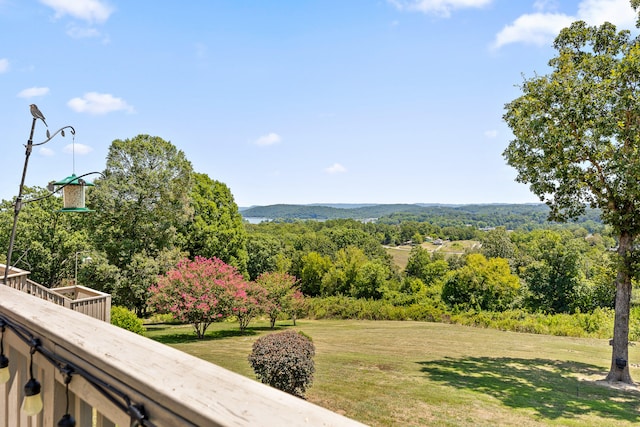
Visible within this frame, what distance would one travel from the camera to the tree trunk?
8516 millimetres

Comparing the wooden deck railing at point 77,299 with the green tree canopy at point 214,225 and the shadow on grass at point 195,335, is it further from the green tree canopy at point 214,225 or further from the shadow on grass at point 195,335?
the green tree canopy at point 214,225

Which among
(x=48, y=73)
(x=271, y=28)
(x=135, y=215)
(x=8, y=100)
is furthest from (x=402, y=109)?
(x=8, y=100)

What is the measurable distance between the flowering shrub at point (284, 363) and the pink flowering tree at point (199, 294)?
626 centimetres

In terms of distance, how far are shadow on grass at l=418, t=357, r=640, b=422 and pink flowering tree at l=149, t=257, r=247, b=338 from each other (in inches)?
251

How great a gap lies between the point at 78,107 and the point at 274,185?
1470 inches

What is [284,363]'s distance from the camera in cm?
624

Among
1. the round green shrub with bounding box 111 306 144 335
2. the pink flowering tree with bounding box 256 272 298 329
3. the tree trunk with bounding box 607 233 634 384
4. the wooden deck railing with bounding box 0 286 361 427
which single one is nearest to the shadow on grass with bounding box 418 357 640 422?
the tree trunk with bounding box 607 233 634 384

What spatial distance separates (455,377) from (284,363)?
14.1ft

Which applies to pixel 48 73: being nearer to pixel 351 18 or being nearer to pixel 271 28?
pixel 271 28

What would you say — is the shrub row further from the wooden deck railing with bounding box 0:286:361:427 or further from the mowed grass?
the wooden deck railing with bounding box 0:286:361:427

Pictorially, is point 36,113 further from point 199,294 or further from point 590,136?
point 590,136

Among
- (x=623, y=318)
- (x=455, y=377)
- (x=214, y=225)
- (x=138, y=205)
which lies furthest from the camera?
(x=214, y=225)

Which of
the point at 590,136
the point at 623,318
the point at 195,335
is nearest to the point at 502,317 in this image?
the point at 623,318

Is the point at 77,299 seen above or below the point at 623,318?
above
